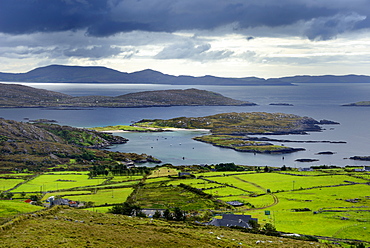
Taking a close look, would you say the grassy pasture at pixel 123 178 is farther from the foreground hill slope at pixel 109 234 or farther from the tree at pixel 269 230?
the tree at pixel 269 230

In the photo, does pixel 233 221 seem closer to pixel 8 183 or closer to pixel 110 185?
pixel 110 185

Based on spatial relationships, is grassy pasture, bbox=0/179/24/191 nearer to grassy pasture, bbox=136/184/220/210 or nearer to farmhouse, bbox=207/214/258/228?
grassy pasture, bbox=136/184/220/210

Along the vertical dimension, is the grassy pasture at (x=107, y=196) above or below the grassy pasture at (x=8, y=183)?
above

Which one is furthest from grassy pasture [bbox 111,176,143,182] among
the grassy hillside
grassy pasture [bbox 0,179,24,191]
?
the grassy hillside

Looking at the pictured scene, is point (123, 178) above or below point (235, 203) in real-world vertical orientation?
below

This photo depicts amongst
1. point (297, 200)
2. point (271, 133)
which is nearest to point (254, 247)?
point (297, 200)

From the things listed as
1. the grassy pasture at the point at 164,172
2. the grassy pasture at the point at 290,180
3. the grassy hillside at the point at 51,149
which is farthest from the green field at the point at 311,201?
the grassy hillside at the point at 51,149

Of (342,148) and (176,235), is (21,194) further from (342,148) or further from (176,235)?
(342,148)

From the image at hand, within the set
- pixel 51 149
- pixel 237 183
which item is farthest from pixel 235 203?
pixel 51 149

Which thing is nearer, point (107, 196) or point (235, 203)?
point (235, 203)

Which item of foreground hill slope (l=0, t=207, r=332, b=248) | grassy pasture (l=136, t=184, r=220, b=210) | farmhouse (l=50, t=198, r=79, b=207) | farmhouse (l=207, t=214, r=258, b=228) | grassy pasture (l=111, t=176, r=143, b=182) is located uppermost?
foreground hill slope (l=0, t=207, r=332, b=248)
